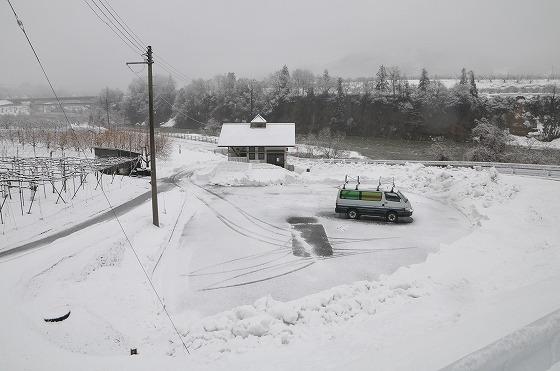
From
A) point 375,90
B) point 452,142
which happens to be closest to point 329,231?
point 452,142

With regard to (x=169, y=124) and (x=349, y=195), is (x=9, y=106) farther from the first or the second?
(x=169, y=124)

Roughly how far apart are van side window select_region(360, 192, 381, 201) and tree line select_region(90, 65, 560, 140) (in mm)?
65936

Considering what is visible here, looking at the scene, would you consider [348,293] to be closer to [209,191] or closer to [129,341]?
[129,341]

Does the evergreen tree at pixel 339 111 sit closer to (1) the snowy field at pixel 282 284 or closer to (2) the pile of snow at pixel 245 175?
(2) the pile of snow at pixel 245 175

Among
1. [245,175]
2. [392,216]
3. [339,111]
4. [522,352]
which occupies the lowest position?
[392,216]

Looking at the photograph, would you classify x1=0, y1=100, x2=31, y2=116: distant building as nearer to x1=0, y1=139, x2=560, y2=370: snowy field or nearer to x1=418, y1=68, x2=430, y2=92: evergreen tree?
x1=0, y1=139, x2=560, y2=370: snowy field

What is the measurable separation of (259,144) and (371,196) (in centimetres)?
2018

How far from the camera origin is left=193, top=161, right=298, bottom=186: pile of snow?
33750 mm

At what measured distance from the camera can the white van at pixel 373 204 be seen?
21578mm

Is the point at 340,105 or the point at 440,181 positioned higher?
the point at 340,105

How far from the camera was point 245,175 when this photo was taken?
34.6m

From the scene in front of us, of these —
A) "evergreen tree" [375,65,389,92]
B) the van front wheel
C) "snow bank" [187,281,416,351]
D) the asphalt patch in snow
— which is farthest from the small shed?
"evergreen tree" [375,65,389,92]

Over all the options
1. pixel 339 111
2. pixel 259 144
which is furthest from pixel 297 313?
pixel 339 111

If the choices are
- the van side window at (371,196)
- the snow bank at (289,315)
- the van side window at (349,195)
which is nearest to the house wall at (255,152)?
the van side window at (349,195)
